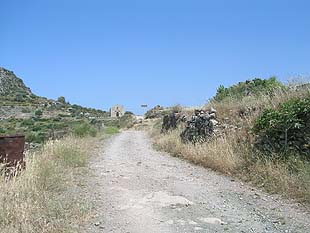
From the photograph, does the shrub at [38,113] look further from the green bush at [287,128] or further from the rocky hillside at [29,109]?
the green bush at [287,128]

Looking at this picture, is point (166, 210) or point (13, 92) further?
point (13, 92)

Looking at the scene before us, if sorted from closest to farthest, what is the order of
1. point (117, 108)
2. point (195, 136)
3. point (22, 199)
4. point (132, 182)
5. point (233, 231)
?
Result: point (233, 231)
point (22, 199)
point (132, 182)
point (195, 136)
point (117, 108)

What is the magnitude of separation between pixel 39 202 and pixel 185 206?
277 cm

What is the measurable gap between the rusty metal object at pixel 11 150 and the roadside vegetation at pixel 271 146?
5.59 m

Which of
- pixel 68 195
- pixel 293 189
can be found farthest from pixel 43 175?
pixel 293 189

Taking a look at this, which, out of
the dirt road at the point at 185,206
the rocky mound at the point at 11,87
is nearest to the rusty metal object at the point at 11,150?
the dirt road at the point at 185,206

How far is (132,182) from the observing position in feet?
35.9

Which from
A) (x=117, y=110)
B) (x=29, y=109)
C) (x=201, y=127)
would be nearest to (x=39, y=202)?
(x=201, y=127)

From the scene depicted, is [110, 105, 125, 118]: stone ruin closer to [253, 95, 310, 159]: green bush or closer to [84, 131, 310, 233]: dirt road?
[84, 131, 310, 233]: dirt road

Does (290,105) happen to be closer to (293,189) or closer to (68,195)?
(293,189)

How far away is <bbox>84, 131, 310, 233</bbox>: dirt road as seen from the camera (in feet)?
22.1

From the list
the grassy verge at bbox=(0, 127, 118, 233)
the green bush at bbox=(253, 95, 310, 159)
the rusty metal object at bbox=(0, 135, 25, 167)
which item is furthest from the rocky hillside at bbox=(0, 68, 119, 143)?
the rusty metal object at bbox=(0, 135, 25, 167)

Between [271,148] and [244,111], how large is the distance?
404 centimetres

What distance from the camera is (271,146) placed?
11.0m
